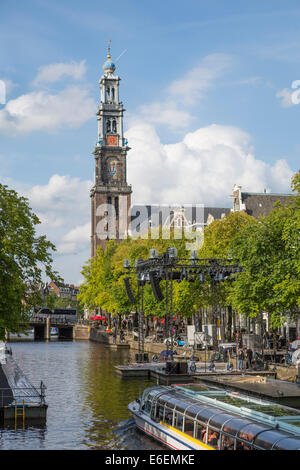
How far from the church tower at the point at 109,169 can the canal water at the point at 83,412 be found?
104706mm

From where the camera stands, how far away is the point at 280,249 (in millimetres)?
47844

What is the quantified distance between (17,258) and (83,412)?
391 inches

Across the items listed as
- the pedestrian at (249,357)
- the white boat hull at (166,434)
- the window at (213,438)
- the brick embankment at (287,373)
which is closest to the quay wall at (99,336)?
the pedestrian at (249,357)

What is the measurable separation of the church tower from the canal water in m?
105

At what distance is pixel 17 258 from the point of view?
3039cm

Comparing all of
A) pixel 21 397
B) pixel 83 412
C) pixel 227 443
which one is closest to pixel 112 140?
pixel 83 412

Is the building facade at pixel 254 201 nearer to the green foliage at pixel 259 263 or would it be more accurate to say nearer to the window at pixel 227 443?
the green foliage at pixel 259 263

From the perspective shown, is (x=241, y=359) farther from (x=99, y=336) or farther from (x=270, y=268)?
(x=99, y=336)

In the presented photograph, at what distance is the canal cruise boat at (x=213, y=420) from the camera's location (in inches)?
756

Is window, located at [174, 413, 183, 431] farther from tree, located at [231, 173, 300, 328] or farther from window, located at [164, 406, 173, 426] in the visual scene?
tree, located at [231, 173, 300, 328]

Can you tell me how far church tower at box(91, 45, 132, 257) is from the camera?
16688cm
